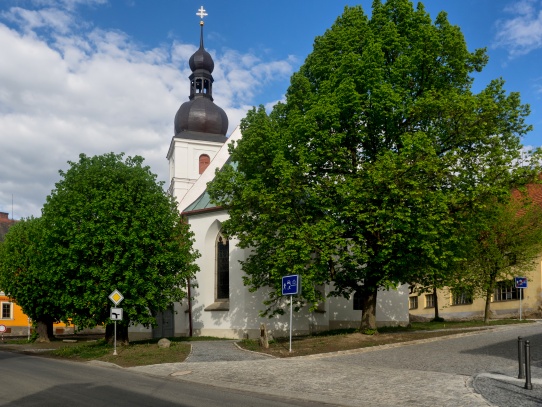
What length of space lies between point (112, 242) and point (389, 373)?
1409cm

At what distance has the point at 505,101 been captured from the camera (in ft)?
72.1

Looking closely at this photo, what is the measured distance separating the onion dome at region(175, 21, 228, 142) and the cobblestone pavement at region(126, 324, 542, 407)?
28.0 m

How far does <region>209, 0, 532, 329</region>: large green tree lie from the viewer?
1988 cm

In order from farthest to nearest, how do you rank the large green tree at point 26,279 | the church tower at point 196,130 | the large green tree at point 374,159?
the church tower at point 196,130, the large green tree at point 26,279, the large green tree at point 374,159

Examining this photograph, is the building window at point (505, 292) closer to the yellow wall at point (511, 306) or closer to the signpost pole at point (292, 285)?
the yellow wall at point (511, 306)

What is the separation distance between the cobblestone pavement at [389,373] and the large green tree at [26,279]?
16.1 meters

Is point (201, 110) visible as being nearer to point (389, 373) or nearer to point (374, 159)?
point (374, 159)

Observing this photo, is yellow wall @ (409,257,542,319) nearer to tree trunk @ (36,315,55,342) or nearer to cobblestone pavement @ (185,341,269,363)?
cobblestone pavement @ (185,341,269,363)

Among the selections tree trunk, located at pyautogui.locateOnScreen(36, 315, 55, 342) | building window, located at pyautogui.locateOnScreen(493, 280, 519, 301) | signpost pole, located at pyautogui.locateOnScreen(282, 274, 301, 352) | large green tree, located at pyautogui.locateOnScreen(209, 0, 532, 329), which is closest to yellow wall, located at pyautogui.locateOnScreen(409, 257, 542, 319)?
building window, located at pyautogui.locateOnScreen(493, 280, 519, 301)

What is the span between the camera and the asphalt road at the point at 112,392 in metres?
9.95

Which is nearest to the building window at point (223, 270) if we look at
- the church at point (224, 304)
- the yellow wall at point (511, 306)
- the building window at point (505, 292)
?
the church at point (224, 304)

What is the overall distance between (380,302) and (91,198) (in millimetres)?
17852

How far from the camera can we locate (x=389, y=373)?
45.2ft

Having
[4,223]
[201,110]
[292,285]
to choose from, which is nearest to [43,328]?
[201,110]
